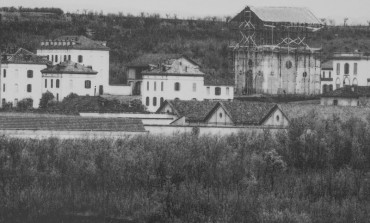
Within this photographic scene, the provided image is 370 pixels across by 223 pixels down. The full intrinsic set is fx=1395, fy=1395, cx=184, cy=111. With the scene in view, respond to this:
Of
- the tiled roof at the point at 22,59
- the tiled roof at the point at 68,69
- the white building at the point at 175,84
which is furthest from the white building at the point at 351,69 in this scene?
the tiled roof at the point at 22,59

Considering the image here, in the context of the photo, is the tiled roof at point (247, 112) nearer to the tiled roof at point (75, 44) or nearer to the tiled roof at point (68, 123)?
the tiled roof at point (68, 123)

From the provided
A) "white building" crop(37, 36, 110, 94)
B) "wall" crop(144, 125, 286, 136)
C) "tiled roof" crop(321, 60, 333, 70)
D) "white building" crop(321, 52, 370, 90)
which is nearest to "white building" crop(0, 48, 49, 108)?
"white building" crop(37, 36, 110, 94)

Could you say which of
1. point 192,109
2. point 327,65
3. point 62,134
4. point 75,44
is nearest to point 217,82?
point 75,44

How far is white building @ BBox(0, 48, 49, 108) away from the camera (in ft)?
216

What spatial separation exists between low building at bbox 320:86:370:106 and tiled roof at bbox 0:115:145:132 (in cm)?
1504

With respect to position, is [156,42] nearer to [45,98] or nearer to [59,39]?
[59,39]

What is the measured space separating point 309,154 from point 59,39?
2727 centimetres

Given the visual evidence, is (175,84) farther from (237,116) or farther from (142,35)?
(142,35)

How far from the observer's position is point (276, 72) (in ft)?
238

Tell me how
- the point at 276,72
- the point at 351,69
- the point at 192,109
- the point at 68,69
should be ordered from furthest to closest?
the point at 351,69 → the point at 276,72 → the point at 68,69 → the point at 192,109

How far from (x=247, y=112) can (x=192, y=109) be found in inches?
102

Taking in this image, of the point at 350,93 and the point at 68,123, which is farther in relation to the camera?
→ the point at 350,93

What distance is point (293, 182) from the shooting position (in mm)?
40875

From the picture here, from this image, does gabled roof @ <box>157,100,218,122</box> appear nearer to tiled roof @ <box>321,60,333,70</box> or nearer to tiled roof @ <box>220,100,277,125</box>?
tiled roof @ <box>220,100,277,125</box>
